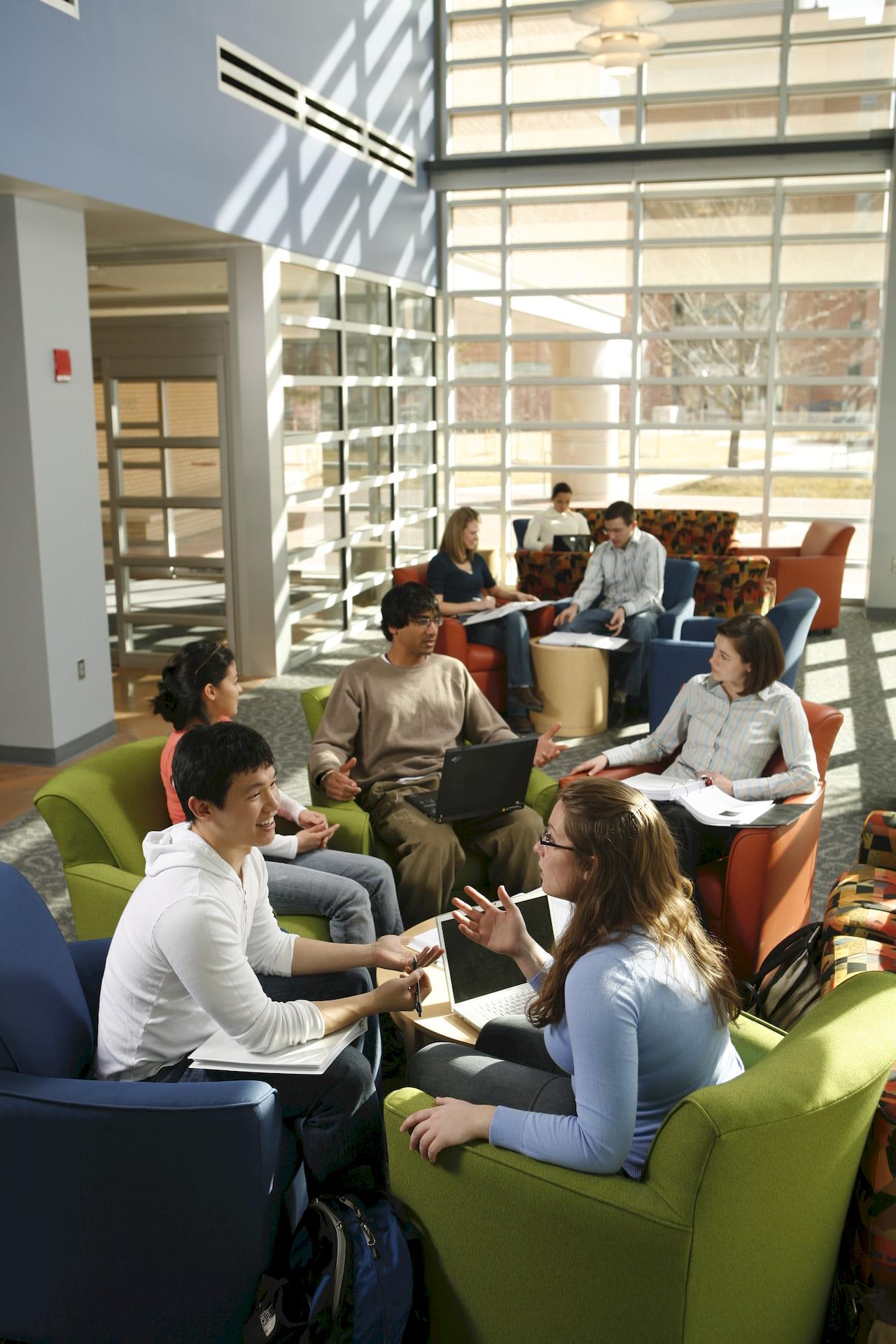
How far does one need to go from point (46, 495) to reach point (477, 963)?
451 cm

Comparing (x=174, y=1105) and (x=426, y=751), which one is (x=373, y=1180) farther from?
(x=426, y=751)

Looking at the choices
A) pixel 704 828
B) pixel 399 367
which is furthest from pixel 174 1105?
pixel 399 367

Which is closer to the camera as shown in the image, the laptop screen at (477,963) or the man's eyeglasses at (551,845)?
the man's eyeglasses at (551,845)

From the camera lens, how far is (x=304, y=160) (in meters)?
8.84

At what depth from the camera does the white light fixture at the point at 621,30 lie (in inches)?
324

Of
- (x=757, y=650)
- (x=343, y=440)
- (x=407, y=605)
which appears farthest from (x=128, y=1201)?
(x=343, y=440)

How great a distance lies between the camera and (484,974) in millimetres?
2930

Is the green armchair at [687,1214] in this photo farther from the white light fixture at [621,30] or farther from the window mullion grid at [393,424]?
the window mullion grid at [393,424]

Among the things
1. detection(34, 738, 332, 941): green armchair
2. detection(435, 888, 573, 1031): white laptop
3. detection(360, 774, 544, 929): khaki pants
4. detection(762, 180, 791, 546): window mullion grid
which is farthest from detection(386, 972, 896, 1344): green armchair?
detection(762, 180, 791, 546): window mullion grid

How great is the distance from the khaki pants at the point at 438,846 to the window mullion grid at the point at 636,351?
8.68 meters

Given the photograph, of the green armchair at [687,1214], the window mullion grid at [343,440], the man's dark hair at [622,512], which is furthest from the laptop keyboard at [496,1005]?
the window mullion grid at [343,440]

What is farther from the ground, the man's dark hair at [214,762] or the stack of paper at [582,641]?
the man's dark hair at [214,762]

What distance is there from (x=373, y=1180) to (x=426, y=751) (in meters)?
1.82

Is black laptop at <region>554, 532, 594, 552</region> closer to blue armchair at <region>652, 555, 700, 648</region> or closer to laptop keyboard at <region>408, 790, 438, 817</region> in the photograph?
blue armchair at <region>652, 555, 700, 648</region>
